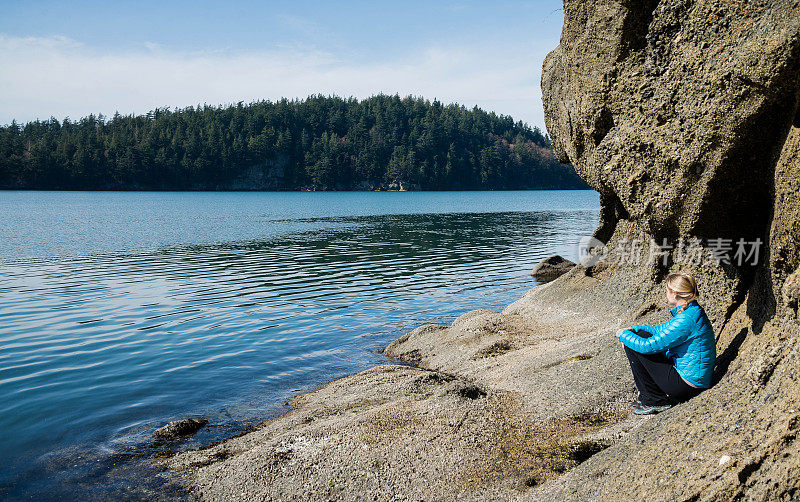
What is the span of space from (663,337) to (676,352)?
0.26 metres

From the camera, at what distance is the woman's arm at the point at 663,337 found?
735 centimetres

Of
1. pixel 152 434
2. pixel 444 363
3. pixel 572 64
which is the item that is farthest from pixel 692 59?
pixel 152 434

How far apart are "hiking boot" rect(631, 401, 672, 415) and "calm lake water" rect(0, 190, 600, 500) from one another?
7.03 meters

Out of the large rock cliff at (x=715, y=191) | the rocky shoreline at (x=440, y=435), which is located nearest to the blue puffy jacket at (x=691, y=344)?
the large rock cliff at (x=715, y=191)

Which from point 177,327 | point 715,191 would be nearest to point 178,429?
point 177,327

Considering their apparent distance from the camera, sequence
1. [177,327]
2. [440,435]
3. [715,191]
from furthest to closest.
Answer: [177,327] → [440,435] → [715,191]

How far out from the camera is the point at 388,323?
21.4m

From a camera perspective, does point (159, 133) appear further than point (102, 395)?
Yes

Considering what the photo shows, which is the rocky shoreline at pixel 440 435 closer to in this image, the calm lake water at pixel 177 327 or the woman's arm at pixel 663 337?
the woman's arm at pixel 663 337

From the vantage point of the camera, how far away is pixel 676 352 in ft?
24.7

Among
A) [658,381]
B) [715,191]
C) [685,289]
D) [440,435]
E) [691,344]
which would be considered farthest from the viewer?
[440,435]

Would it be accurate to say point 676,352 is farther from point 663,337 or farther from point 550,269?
point 550,269

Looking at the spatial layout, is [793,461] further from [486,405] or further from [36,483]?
[36,483]

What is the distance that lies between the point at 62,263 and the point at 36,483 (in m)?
29.0
